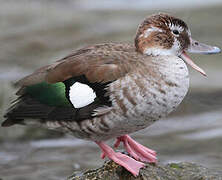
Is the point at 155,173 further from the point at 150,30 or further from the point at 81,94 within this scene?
the point at 150,30

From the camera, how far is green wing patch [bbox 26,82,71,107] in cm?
693

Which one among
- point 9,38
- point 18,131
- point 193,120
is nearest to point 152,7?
point 9,38

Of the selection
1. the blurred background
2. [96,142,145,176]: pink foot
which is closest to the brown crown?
[96,142,145,176]: pink foot

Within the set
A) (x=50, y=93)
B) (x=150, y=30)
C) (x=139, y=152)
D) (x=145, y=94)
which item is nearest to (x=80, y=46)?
(x=139, y=152)

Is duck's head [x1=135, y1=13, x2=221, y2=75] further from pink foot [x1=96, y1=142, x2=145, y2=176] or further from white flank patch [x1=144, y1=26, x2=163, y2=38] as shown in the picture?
pink foot [x1=96, y1=142, x2=145, y2=176]

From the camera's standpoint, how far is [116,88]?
6551 mm

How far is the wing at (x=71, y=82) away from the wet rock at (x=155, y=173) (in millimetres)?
619

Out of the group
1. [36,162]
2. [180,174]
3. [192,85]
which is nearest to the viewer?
[180,174]

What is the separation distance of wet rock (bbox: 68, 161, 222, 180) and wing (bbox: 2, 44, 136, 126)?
619mm

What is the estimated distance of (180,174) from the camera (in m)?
6.83

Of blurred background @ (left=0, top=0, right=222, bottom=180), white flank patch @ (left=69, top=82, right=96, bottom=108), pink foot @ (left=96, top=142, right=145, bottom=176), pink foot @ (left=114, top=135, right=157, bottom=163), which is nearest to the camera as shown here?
pink foot @ (left=96, top=142, right=145, bottom=176)

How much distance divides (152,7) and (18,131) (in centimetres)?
821

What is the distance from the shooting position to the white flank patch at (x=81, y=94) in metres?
6.74

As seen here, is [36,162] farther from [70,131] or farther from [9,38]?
[9,38]
